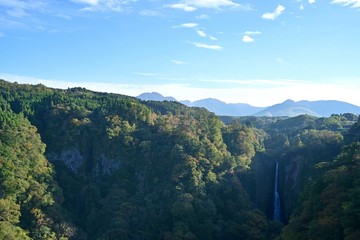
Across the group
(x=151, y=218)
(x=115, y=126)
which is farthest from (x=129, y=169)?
(x=151, y=218)

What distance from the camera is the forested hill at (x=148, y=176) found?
1790 inches

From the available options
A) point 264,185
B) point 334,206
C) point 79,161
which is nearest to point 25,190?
point 79,161

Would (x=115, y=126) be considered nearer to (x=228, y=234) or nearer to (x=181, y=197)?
(x=181, y=197)

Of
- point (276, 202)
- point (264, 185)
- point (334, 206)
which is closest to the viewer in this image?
point (334, 206)

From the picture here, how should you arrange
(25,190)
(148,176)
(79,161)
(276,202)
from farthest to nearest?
(276,202) < (79,161) < (148,176) < (25,190)

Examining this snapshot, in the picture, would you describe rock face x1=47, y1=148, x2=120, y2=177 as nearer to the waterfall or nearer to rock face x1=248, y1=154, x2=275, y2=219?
rock face x1=248, y1=154, x2=275, y2=219

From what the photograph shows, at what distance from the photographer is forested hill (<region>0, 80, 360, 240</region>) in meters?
45.5

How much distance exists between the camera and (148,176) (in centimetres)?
6012

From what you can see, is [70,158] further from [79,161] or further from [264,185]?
[264,185]

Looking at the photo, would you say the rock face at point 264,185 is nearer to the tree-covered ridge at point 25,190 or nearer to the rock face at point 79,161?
the rock face at point 79,161

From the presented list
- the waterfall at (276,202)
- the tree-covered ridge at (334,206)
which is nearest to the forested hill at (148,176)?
the tree-covered ridge at (334,206)

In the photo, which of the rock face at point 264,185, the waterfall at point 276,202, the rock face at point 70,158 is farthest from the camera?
the rock face at point 264,185

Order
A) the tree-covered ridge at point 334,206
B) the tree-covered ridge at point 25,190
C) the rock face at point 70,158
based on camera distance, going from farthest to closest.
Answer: the rock face at point 70,158 < the tree-covered ridge at point 25,190 < the tree-covered ridge at point 334,206

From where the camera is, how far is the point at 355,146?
141 feet
